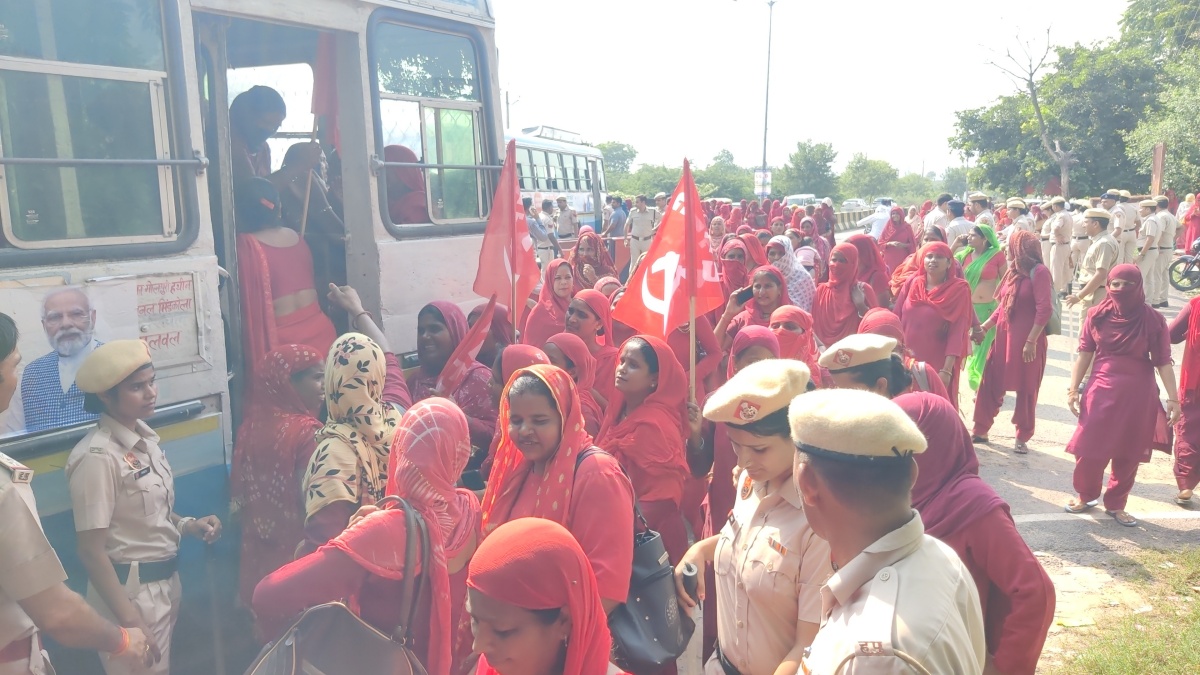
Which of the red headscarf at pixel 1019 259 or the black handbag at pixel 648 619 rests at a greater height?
the red headscarf at pixel 1019 259

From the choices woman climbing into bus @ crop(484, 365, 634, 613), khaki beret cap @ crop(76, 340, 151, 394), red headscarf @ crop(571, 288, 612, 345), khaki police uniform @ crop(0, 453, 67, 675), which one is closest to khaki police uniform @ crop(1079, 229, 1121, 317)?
red headscarf @ crop(571, 288, 612, 345)

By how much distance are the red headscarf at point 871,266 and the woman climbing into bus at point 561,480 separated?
5.12 metres

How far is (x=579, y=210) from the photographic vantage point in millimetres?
23391

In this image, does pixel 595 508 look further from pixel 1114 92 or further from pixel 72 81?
pixel 1114 92

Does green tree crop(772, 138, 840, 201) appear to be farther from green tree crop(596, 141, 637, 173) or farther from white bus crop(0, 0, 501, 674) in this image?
white bus crop(0, 0, 501, 674)

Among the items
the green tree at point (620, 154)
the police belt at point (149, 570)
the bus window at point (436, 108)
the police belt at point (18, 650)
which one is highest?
the green tree at point (620, 154)

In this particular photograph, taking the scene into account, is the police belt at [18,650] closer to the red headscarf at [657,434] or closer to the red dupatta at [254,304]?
the red dupatta at [254,304]

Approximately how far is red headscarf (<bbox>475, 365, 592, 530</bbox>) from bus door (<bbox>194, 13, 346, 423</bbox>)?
1.66 meters

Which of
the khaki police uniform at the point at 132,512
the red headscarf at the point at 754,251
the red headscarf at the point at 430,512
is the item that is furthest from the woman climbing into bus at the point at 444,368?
the red headscarf at the point at 754,251

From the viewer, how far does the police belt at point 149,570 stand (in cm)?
290

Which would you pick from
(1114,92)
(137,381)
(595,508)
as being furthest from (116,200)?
(1114,92)

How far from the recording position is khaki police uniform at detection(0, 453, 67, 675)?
2.13 meters

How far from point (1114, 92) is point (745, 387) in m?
35.9

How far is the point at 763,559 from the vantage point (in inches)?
89.4
